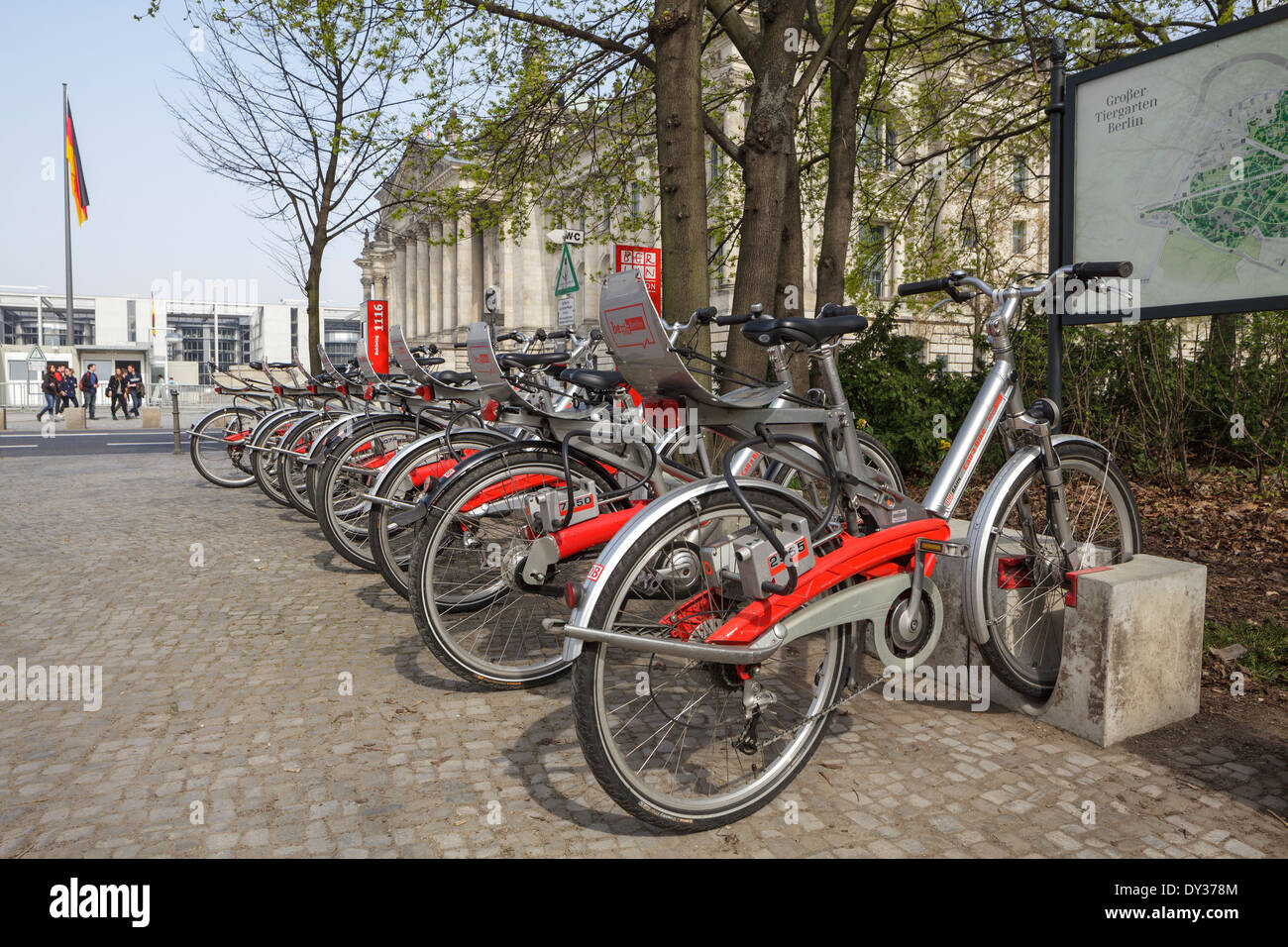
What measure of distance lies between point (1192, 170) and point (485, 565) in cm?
363

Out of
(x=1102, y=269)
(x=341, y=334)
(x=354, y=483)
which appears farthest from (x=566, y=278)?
(x=341, y=334)

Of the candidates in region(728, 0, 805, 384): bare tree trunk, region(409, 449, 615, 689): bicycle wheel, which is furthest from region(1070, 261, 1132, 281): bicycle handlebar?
region(728, 0, 805, 384): bare tree trunk

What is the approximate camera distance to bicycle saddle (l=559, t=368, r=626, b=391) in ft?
12.8

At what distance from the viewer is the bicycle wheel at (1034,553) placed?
3.48 meters

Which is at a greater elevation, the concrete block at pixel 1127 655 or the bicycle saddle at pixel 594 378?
the bicycle saddle at pixel 594 378

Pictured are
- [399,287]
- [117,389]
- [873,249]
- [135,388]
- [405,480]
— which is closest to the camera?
[405,480]

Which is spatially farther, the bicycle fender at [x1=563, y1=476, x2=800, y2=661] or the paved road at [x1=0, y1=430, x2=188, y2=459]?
the paved road at [x1=0, y1=430, x2=188, y2=459]

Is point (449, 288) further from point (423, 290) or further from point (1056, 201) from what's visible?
point (1056, 201)

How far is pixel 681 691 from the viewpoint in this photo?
2996 mm

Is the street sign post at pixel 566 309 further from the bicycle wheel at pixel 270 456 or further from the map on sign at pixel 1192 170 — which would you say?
the map on sign at pixel 1192 170

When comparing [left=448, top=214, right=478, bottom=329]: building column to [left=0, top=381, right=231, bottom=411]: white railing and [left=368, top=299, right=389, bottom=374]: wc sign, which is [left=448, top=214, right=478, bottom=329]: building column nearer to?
[left=0, top=381, right=231, bottom=411]: white railing

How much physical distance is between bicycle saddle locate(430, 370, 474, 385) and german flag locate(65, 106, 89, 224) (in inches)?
1265

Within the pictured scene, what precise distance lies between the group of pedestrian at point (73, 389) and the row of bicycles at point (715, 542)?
2831cm

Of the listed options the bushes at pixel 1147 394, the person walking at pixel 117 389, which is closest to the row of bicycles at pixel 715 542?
the bushes at pixel 1147 394
